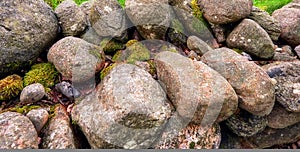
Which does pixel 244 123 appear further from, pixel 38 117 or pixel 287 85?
→ pixel 38 117

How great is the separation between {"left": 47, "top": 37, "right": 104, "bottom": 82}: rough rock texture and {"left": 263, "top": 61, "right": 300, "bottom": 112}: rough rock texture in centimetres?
185

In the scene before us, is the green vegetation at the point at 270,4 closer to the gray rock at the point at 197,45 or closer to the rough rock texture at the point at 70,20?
the gray rock at the point at 197,45

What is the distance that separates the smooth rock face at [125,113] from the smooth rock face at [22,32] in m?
0.80

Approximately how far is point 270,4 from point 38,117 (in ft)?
20.9

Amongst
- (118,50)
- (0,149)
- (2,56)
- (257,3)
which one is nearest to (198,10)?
(118,50)

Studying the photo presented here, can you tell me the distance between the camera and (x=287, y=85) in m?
2.96

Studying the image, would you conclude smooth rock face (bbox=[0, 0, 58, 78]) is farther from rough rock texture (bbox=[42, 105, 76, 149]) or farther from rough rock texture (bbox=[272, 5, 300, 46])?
rough rock texture (bbox=[272, 5, 300, 46])

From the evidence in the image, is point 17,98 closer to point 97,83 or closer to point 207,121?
point 97,83

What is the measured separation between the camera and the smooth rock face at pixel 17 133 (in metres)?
2.14

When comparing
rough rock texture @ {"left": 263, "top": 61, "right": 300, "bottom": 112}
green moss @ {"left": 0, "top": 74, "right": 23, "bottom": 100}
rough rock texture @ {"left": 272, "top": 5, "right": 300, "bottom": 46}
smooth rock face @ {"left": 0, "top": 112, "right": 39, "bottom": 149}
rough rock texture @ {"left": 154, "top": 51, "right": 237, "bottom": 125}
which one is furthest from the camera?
rough rock texture @ {"left": 272, "top": 5, "right": 300, "bottom": 46}

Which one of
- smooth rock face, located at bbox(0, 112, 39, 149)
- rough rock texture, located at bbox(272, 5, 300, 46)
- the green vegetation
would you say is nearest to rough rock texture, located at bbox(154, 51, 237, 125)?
smooth rock face, located at bbox(0, 112, 39, 149)

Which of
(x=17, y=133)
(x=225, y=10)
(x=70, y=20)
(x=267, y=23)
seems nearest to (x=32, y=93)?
(x=17, y=133)

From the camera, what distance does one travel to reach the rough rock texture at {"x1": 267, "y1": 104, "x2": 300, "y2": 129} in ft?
10.1

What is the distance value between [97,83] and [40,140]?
0.78 metres
